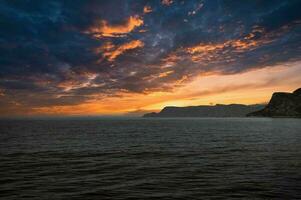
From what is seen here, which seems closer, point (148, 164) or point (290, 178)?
point (290, 178)

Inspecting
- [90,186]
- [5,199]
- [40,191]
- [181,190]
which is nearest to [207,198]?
[181,190]

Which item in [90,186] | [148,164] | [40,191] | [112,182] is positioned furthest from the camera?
[148,164]

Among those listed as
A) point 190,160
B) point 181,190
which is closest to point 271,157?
point 190,160

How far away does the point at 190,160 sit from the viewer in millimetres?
40188

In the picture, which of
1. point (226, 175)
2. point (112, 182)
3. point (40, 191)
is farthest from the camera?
point (226, 175)

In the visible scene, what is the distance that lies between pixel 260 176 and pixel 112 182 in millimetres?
15654

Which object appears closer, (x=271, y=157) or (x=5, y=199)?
(x=5, y=199)

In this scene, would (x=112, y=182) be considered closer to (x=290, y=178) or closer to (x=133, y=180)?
(x=133, y=180)

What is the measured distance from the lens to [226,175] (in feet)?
97.6

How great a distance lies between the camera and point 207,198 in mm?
21578

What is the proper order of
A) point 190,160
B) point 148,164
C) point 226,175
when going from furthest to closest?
1. point 190,160
2. point 148,164
3. point 226,175

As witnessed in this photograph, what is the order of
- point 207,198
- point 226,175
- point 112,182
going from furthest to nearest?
point 226,175 → point 112,182 → point 207,198

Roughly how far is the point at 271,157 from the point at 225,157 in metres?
6.84

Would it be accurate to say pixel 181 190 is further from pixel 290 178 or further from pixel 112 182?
pixel 290 178
